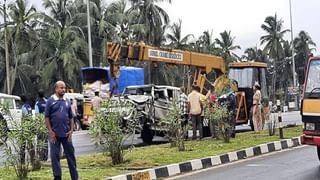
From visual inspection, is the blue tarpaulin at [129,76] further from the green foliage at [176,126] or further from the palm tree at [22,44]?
the palm tree at [22,44]

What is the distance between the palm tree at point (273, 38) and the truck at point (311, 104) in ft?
221

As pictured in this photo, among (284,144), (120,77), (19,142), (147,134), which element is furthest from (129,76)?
(19,142)

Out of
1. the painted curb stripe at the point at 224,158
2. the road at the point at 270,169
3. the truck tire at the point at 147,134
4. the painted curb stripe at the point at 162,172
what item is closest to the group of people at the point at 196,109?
the truck tire at the point at 147,134

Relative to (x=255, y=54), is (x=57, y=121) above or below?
below

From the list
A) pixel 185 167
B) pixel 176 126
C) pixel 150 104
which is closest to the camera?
pixel 185 167

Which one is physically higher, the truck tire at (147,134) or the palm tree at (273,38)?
the palm tree at (273,38)

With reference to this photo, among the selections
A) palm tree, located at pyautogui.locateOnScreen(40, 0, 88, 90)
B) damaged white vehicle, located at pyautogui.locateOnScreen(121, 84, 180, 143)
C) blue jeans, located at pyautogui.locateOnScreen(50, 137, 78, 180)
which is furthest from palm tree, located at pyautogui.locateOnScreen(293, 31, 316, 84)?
blue jeans, located at pyautogui.locateOnScreen(50, 137, 78, 180)

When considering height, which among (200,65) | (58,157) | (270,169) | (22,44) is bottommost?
(270,169)

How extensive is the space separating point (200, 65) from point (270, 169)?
11004 millimetres

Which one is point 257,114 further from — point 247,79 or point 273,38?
point 273,38

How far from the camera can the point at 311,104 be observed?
10922mm

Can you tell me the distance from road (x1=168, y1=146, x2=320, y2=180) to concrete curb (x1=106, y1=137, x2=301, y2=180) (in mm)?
293

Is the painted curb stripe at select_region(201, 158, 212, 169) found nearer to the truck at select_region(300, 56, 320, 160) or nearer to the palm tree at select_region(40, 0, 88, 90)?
the truck at select_region(300, 56, 320, 160)

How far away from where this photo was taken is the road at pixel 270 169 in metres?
10.1
